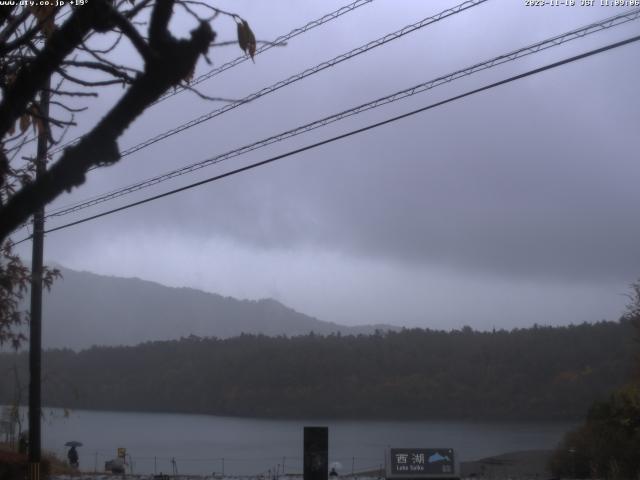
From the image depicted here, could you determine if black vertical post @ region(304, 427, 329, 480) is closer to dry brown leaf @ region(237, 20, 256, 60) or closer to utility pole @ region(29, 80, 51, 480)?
utility pole @ region(29, 80, 51, 480)

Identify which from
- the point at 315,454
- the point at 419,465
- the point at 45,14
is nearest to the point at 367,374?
the point at 419,465

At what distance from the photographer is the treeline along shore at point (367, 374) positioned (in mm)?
47188

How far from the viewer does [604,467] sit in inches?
918

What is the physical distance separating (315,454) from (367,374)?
40613 mm

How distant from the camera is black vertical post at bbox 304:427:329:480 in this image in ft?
43.1

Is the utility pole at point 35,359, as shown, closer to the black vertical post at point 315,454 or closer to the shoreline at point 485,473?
the shoreline at point 485,473

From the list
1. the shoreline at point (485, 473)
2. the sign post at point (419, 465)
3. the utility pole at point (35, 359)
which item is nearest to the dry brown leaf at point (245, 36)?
the utility pole at point (35, 359)

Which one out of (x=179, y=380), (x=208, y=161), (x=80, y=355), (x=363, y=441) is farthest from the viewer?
(x=179, y=380)

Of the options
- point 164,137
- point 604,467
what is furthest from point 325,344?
point 164,137

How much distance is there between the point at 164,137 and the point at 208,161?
1.06 metres

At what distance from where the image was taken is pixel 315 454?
13281 mm

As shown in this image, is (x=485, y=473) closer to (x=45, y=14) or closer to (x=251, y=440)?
(x=45, y=14)

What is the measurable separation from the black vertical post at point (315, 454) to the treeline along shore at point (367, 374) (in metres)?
32.9

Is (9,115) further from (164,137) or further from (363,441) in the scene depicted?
(363,441)
